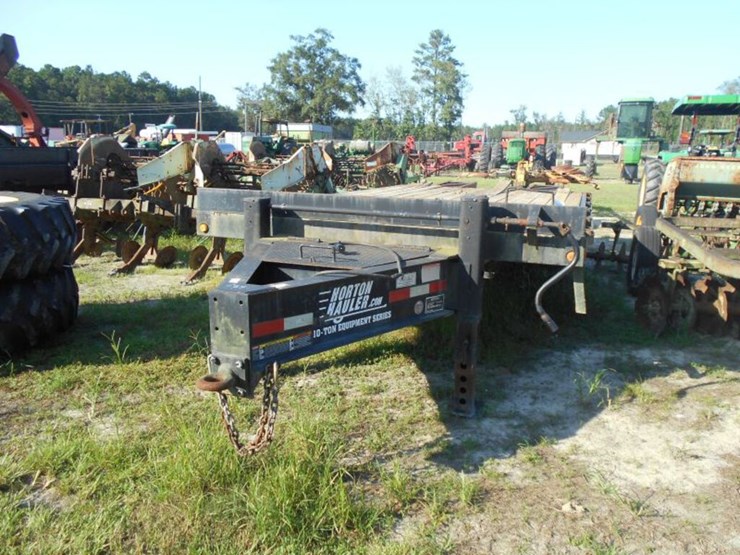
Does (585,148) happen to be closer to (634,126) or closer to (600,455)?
(634,126)

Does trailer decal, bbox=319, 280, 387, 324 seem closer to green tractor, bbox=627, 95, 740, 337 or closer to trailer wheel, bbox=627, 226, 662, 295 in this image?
green tractor, bbox=627, 95, 740, 337

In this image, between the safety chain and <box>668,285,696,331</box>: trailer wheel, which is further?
<box>668,285,696,331</box>: trailer wheel

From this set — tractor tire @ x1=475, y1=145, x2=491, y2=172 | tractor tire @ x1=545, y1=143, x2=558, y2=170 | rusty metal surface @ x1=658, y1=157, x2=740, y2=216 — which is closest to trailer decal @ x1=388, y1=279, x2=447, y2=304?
rusty metal surface @ x1=658, y1=157, x2=740, y2=216

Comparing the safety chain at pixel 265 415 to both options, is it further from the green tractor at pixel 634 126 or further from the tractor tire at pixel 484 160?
the tractor tire at pixel 484 160

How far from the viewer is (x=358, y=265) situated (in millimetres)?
2895

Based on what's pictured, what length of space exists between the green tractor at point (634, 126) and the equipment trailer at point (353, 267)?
66.9ft

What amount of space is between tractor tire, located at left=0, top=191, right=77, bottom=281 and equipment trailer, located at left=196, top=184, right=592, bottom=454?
1317mm

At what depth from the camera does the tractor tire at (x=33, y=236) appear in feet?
13.6

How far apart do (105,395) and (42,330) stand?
1065 mm

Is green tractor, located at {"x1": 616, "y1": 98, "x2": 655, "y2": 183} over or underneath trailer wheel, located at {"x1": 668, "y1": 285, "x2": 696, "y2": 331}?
over

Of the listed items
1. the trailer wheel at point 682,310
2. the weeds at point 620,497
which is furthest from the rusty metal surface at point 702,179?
the weeds at point 620,497

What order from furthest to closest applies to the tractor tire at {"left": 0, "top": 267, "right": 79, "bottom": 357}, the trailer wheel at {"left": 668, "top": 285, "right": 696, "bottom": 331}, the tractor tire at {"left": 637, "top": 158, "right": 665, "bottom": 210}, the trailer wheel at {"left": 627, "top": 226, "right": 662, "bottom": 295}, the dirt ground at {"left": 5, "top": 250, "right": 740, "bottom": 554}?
1. the tractor tire at {"left": 637, "top": 158, "right": 665, "bottom": 210}
2. the trailer wheel at {"left": 627, "top": 226, "right": 662, "bottom": 295}
3. the trailer wheel at {"left": 668, "top": 285, "right": 696, "bottom": 331}
4. the tractor tire at {"left": 0, "top": 267, "right": 79, "bottom": 357}
5. the dirt ground at {"left": 5, "top": 250, "right": 740, "bottom": 554}

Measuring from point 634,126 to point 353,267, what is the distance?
21843 mm

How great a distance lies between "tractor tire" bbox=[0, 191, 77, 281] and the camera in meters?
4.14
